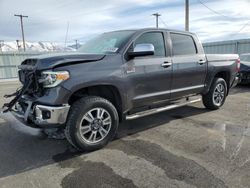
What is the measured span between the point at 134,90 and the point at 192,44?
2115mm

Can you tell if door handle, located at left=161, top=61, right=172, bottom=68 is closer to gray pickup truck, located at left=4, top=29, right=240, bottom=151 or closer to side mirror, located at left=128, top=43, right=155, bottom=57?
gray pickup truck, located at left=4, top=29, right=240, bottom=151

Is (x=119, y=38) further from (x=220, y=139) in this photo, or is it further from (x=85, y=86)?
(x=220, y=139)

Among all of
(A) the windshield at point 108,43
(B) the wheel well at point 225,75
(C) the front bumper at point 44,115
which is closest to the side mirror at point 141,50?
(A) the windshield at point 108,43

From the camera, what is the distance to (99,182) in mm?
2955

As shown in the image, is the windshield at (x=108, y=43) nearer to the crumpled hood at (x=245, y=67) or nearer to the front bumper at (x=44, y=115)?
the front bumper at (x=44, y=115)

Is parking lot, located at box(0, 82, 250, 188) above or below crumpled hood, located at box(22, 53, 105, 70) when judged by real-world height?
below

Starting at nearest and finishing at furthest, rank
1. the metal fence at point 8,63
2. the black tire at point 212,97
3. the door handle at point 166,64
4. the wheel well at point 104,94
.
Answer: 1. the wheel well at point 104,94
2. the door handle at point 166,64
3. the black tire at point 212,97
4. the metal fence at point 8,63

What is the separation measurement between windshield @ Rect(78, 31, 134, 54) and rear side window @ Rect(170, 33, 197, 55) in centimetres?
107

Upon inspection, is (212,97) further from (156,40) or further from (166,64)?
(156,40)

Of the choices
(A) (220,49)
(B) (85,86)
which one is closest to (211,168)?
(B) (85,86)

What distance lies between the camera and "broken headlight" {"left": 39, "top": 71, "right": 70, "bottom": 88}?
11.3 ft

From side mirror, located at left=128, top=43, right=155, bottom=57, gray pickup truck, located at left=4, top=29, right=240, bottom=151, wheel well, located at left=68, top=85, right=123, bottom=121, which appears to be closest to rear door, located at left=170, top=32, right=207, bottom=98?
gray pickup truck, located at left=4, top=29, right=240, bottom=151

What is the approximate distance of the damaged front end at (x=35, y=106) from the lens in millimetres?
3443

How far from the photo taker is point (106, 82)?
387 centimetres
